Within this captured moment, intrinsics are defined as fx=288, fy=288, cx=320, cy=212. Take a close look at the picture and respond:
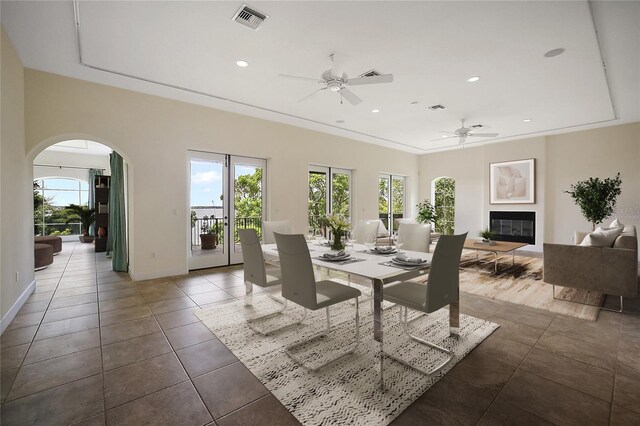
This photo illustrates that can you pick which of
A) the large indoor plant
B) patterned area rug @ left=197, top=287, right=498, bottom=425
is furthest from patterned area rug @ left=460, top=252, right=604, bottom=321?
the large indoor plant

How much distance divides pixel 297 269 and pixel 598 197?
271 inches

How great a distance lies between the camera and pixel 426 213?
8906 millimetres

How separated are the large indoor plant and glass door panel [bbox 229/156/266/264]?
265 inches

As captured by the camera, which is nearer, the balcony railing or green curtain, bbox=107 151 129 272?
green curtain, bbox=107 151 129 272

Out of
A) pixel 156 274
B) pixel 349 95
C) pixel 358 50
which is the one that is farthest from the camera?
pixel 156 274

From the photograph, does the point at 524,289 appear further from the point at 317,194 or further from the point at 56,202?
the point at 56,202

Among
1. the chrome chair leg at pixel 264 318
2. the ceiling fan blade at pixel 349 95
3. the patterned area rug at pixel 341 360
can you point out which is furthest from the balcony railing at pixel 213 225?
the ceiling fan blade at pixel 349 95

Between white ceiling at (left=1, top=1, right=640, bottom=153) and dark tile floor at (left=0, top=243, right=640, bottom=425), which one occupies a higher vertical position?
white ceiling at (left=1, top=1, right=640, bottom=153)

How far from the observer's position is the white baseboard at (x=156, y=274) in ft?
14.6

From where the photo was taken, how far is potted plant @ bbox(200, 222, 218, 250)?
5.37 m

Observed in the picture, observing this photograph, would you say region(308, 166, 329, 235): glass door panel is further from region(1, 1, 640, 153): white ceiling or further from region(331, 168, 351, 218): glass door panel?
region(1, 1, 640, 153): white ceiling

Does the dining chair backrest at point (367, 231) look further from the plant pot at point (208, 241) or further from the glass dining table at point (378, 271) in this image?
the plant pot at point (208, 241)

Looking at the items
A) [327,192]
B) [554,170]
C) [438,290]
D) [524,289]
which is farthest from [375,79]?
[554,170]

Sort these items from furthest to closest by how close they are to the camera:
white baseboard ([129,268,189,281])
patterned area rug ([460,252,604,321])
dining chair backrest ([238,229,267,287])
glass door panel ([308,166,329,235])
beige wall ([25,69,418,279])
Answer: glass door panel ([308,166,329,235])
white baseboard ([129,268,189,281])
beige wall ([25,69,418,279])
patterned area rug ([460,252,604,321])
dining chair backrest ([238,229,267,287])
